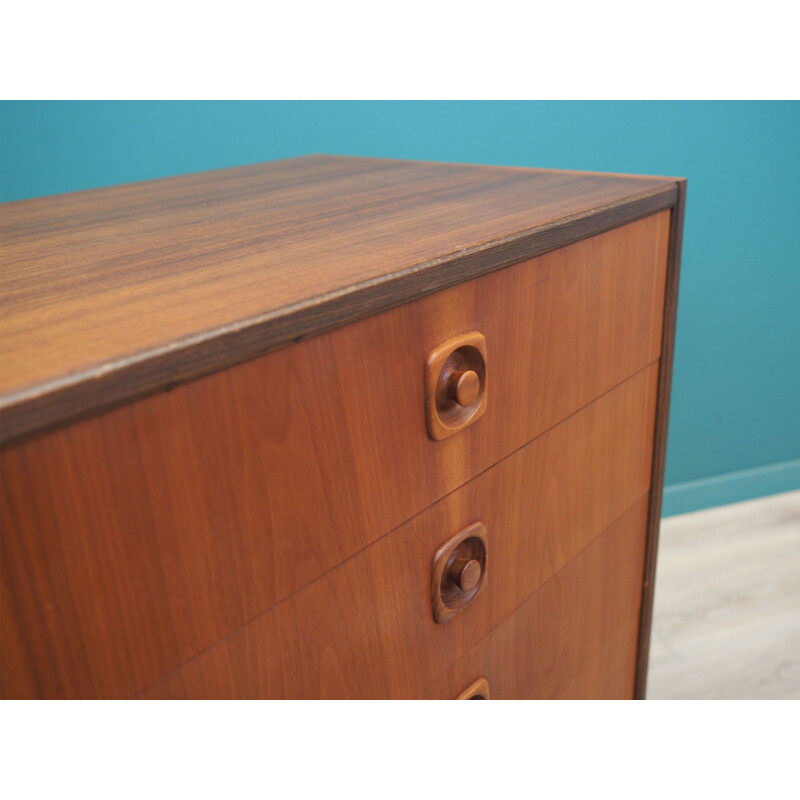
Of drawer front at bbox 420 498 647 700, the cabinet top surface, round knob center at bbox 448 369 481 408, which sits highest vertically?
the cabinet top surface

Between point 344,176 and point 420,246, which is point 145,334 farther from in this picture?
point 344,176

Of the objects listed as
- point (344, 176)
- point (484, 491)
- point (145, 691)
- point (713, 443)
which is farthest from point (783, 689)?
point (145, 691)

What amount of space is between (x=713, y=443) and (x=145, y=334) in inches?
62.0

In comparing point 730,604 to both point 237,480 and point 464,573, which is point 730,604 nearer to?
point 464,573

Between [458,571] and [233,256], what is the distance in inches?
11.0

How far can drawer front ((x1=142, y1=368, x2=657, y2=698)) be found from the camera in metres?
0.47

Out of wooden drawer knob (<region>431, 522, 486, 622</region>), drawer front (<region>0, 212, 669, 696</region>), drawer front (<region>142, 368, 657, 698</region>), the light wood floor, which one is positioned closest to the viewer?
drawer front (<region>0, 212, 669, 696</region>)

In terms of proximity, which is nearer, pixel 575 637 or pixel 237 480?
pixel 237 480

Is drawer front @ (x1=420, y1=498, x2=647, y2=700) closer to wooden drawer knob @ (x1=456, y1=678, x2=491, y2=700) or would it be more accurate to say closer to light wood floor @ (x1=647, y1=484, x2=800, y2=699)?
wooden drawer knob @ (x1=456, y1=678, x2=491, y2=700)

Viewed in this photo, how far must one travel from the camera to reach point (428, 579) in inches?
23.2

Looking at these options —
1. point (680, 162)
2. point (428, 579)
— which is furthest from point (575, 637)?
point (680, 162)

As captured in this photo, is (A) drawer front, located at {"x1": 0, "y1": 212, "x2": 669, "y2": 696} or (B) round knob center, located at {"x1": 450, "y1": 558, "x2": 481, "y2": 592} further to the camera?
(B) round knob center, located at {"x1": 450, "y1": 558, "x2": 481, "y2": 592}

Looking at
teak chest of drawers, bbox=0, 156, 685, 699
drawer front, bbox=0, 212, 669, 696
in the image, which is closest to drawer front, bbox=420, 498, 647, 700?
teak chest of drawers, bbox=0, 156, 685, 699

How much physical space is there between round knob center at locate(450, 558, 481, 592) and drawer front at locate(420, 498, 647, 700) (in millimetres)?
76
